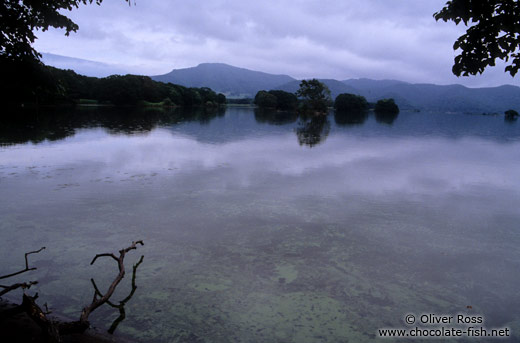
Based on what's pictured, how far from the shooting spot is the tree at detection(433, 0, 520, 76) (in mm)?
4766

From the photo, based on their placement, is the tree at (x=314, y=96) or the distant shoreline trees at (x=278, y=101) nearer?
the tree at (x=314, y=96)

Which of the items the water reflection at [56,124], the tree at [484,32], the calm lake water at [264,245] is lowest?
the calm lake water at [264,245]

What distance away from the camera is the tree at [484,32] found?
4766 millimetres

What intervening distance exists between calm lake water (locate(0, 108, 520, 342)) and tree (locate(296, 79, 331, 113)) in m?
100

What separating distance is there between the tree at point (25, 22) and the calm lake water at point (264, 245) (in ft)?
13.6

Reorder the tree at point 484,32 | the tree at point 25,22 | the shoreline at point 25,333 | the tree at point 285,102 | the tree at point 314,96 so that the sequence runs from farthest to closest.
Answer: the tree at point 285,102
the tree at point 314,96
the tree at point 25,22
the tree at point 484,32
the shoreline at point 25,333

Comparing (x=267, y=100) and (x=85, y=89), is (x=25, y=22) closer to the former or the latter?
(x=85, y=89)

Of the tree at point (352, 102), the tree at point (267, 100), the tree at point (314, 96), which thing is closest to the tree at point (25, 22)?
the tree at point (314, 96)

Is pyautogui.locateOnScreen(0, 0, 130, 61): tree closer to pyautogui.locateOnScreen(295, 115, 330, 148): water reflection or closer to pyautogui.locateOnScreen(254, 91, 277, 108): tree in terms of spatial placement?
pyautogui.locateOnScreen(295, 115, 330, 148): water reflection

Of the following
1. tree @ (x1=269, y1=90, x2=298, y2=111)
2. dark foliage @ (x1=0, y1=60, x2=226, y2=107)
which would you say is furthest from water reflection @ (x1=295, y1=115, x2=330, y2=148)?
tree @ (x1=269, y1=90, x2=298, y2=111)

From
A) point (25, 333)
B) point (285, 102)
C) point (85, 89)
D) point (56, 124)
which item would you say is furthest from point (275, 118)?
point (285, 102)

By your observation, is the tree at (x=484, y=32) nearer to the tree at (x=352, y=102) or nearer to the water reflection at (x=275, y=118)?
the water reflection at (x=275, y=118)

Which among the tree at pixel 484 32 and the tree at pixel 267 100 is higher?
the tree at pixel 267 100

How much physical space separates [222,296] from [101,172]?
34.8ft
